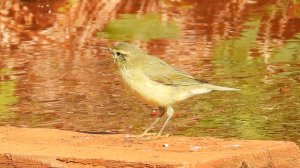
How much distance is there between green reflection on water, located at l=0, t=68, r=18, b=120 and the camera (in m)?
9.24

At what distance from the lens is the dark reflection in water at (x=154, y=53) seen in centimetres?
894

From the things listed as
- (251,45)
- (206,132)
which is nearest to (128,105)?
(206,132)

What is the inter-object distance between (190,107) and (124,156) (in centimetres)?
283

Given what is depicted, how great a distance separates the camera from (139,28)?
1234 cm

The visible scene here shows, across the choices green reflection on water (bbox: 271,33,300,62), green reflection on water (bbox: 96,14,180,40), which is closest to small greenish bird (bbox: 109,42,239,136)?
green reflection on water (bbox: 271,33,300,62)

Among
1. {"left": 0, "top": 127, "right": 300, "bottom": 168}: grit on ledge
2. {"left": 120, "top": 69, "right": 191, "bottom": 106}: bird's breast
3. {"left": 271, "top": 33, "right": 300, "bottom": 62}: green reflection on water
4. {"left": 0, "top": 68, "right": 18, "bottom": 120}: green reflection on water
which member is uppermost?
{"left": 120, "top": 69, "right": 191, "bottom": 106}: bird's breast

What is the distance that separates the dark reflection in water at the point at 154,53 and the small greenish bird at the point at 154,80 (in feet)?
3.13

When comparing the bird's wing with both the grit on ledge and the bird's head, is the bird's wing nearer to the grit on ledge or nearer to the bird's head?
the bird's head

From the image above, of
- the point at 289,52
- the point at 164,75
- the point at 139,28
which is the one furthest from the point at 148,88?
the point at 139,28

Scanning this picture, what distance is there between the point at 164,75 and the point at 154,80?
0.46 feet

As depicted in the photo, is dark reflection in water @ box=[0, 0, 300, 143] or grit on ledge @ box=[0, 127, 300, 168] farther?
dark reflection in water @ box=[0, 0, 300, 143]

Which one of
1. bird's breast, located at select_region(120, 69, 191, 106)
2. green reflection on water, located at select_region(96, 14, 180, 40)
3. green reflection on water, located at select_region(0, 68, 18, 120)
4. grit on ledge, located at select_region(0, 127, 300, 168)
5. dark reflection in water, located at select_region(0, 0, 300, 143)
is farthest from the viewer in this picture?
green reflection on water, located at select_region(96, 14, 180, 40)

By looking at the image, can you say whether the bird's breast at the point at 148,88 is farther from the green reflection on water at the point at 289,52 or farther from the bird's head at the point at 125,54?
the green reflection on water at the point at 289,52

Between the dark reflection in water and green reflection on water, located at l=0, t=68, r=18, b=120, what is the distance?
1 centimetres
